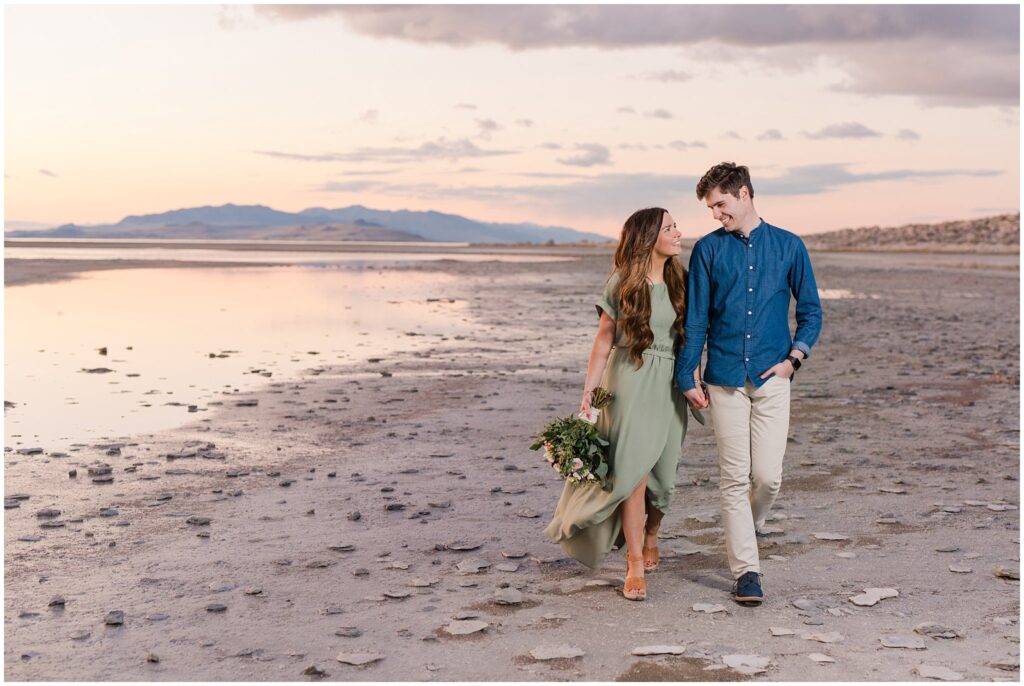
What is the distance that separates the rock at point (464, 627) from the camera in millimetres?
6234

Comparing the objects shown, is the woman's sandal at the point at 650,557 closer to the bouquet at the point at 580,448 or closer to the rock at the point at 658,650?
the bouquet at the point at 580,448

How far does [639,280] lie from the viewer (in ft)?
22.4

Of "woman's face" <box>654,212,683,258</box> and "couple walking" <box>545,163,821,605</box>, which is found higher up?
"woman's face" <box>654,212,683,258</box>

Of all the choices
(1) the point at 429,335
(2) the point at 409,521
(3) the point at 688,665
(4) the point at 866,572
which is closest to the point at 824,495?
(4) the point at 866,572

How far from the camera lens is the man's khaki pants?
22.3 ft

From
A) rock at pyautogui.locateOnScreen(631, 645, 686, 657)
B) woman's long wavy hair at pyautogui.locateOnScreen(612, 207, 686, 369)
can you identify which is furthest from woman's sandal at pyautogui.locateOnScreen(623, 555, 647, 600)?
woman's long wavy hair at pyautogui.locateOnScreen(612, 207, 686, 369)

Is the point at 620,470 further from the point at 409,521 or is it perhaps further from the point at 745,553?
the point at 409,521

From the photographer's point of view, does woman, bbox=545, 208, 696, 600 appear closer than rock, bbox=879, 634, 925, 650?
No

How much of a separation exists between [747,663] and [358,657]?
208 centimetres

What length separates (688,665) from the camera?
571 centimetres

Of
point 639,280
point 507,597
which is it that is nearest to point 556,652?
point 507,597

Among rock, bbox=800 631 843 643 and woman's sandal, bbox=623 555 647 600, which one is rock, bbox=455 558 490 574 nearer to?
woman's sandal, bbox=623 555 647 600

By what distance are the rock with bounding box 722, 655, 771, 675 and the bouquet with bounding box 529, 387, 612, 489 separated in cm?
158

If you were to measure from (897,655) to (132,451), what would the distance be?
7.98 meters
